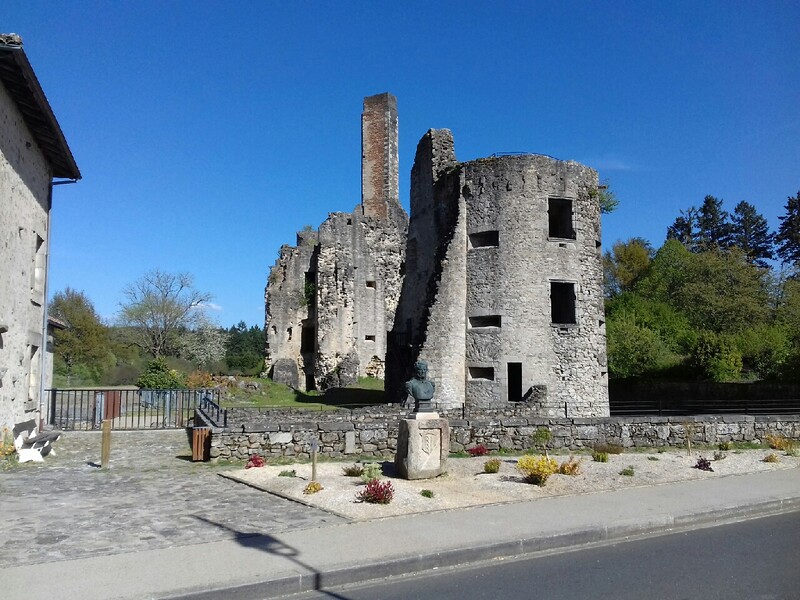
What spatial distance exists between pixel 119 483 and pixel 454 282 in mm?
13708

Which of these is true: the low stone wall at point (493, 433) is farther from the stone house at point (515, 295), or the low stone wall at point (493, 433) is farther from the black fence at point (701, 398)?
the stone house at point (515, 295)

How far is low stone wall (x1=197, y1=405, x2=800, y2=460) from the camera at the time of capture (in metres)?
13.3

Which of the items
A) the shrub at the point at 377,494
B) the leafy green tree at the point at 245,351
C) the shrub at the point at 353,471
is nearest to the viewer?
the shrub at the point at 377,494

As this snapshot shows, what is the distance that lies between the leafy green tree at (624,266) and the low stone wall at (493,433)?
43.1m

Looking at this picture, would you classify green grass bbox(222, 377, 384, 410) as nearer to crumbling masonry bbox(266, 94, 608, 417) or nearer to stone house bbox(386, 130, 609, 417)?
crumbling masonry bbox(266, 94, 608, 417)

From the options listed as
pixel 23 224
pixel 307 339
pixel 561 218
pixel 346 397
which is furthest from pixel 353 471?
pixel 307 339

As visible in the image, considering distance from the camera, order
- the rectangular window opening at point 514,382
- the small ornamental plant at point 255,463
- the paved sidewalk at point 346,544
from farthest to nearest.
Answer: the rectangular window opening at point 514,382
the small ornamental plant at point 255,463
the paved sidewalk at point 346,544

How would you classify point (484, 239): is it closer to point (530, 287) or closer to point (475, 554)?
point (530, 287)

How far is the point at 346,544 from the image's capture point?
7457 mm

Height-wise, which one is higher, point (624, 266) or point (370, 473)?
point (624, 266)

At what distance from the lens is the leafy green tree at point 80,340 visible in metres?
42.4

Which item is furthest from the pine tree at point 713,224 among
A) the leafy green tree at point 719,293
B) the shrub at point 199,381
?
the shrub at point 199,381

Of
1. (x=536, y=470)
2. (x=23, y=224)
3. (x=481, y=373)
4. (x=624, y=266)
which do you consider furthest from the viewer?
Answer: (x=624, y=266)

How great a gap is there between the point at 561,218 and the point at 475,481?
1571 cm
